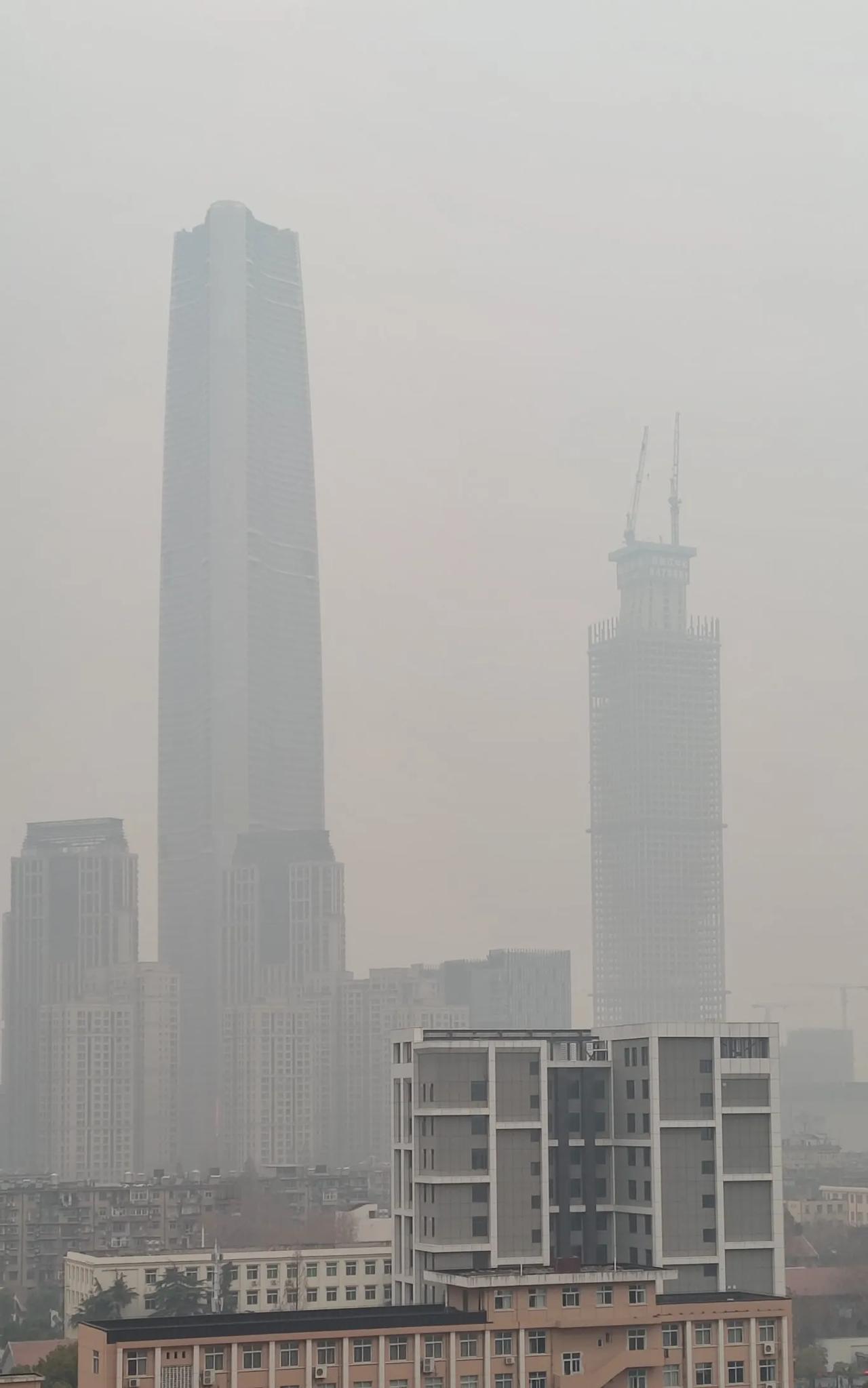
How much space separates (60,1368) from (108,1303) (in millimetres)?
6374

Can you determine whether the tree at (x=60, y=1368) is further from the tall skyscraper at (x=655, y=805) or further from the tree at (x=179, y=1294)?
the tall skyscraper at (x=655, y=805)

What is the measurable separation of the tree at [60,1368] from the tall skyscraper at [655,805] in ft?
148

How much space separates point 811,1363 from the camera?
24.8 metres

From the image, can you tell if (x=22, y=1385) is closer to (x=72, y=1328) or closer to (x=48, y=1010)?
(x=72, y=1328)

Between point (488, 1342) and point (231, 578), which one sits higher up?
point (231, 578)

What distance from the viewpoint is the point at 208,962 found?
61.9m

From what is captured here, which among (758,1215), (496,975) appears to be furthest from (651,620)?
(758,1215)

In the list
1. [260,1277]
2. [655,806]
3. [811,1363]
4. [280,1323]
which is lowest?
[811,1363]

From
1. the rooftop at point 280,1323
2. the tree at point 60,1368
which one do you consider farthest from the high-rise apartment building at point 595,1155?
the tree at point 60,1368

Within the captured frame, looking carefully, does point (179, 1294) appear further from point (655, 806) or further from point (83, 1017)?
point (655, 806)

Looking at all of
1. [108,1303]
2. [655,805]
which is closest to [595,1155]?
[108,1303]

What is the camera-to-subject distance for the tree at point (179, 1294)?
973 inches

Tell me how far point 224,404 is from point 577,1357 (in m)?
57.7

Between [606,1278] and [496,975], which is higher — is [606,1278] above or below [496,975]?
below
